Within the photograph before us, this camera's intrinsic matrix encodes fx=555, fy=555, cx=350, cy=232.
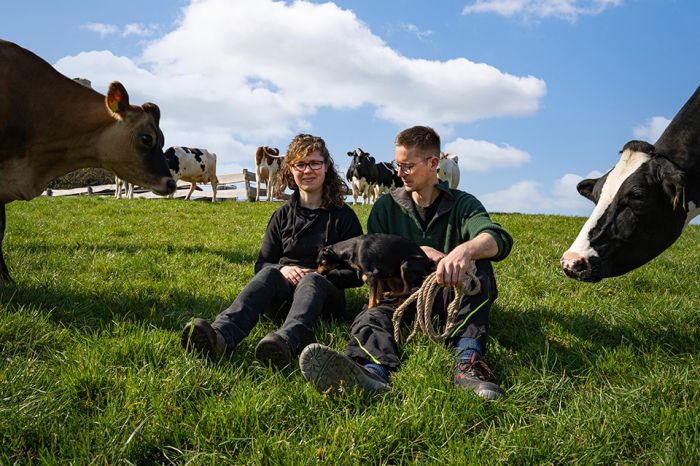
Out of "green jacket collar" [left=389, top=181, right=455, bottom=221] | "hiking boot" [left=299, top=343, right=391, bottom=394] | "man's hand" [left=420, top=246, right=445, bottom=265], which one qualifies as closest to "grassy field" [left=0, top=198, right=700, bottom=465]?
"hiking boot" [left=299, top=343, right=391, bottom=394]

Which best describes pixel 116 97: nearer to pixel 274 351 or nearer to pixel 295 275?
pixel 295 275

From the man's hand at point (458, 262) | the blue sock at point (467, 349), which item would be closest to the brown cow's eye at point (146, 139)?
the man's hand at point (458, 262)

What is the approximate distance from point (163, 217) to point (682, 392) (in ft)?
32.6

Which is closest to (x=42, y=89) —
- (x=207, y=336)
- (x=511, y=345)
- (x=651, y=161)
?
(x=207, y=336)

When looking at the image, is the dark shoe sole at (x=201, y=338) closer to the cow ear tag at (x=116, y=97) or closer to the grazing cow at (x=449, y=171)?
the cow ear tag at (x=116, y=97)

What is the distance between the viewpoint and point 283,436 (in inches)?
88.4

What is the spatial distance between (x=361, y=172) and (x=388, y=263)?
20.6 meters

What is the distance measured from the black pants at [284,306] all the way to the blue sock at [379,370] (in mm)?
435

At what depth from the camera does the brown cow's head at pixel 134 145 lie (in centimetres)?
510

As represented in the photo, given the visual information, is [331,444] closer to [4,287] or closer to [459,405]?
[459,405]

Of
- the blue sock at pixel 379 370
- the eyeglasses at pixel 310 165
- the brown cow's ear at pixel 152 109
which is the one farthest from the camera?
the brown cow's ear at pixel 152 109

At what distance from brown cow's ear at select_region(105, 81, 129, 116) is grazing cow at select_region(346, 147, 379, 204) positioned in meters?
18.6

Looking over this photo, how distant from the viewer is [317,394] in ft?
8.46

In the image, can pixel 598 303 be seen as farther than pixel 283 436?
Yes
